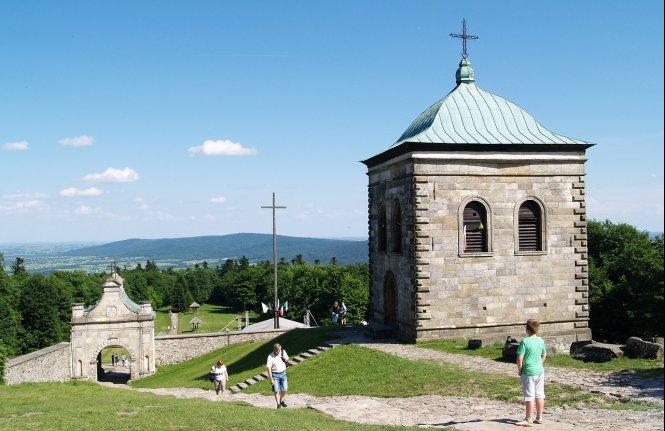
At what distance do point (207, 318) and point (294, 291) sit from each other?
719 inches

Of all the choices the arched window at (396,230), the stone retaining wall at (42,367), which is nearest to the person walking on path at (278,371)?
the arched window at (396,230)

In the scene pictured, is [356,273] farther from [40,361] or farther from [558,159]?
[558,159]

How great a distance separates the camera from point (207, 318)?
309 feet

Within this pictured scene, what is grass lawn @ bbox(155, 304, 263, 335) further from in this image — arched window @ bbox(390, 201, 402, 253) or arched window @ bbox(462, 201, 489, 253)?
arched window @ bbox(462, 201, 489, 253)

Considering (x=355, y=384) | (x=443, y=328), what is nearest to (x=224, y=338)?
(x=443, y=328)

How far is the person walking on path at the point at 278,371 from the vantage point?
50.8 feet

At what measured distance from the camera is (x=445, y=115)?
26.0 m

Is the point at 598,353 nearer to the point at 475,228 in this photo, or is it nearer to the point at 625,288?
the point at 475,228

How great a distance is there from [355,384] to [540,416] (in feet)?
26.5

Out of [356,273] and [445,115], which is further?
[356,273]

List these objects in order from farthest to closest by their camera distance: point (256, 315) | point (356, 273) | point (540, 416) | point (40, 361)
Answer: point (256, 315)
point (356, 273)
point (40, 361)
point (540, 416)

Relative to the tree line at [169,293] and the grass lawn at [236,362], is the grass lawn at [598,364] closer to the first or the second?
the grass lawn at [236,362]

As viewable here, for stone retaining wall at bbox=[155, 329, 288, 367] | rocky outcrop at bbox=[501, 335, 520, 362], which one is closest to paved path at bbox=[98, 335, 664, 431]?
rocky outcrop at bbox=[501, 335, 520, 362]

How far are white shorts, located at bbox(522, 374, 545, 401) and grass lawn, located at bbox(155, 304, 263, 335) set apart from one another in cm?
6098
